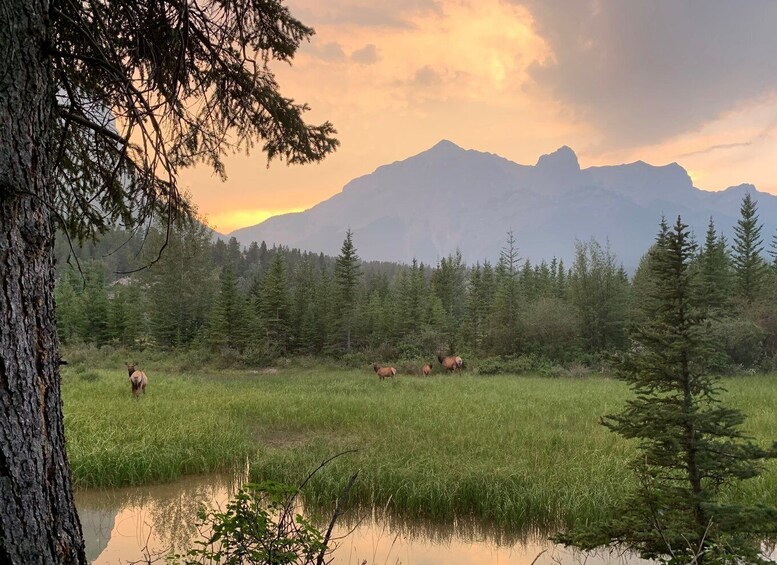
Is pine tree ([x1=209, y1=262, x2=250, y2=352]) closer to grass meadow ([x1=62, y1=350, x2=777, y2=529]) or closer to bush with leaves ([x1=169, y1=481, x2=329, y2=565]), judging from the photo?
grass meadow ([x1=62, y1=350, x2=777, y2=529])

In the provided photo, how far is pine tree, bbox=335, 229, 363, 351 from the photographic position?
38156 mm

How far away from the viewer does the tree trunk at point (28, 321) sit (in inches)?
70.5

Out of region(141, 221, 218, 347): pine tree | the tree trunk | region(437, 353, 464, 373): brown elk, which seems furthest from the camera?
region(141, 221, 218, 347): pine tree

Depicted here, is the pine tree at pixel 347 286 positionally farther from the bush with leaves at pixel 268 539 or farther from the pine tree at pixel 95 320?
the bush with leaves at pixel 268 539

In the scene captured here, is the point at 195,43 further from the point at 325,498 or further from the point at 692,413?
the point at 325,498

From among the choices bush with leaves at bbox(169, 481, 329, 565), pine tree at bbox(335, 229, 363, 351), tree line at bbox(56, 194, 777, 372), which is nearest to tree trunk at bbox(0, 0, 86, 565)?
bush with leaves at bbox(169, 481, 329, 565)

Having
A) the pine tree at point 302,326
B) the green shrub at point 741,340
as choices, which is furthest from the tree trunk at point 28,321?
the pine tree at point 302,326

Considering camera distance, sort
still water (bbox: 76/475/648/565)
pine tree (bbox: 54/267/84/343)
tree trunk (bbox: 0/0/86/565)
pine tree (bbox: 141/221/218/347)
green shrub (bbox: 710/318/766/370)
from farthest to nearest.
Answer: pine tree (bbox: 141/221/218/347)
pine tree (bbox: 54/267/84/343)
green shrub (bbox: 710/318/766/370)
still water (bbox: 76/475/648/565)
tree trunk (bbox: 0/0/86/565)

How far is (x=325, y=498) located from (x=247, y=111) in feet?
18.6

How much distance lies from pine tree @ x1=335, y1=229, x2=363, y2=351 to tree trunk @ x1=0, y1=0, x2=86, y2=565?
36.0 meters

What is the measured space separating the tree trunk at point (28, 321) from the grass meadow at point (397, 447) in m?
4.78

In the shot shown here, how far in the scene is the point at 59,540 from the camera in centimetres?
193

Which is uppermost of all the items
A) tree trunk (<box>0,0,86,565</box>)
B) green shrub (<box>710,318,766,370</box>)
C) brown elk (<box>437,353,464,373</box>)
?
tree trunk (<box>0,0,86,565</box>)

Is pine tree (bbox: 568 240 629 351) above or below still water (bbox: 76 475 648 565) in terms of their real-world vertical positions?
above
